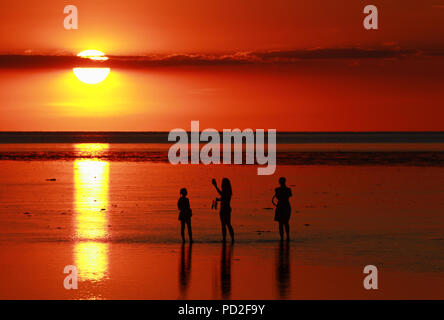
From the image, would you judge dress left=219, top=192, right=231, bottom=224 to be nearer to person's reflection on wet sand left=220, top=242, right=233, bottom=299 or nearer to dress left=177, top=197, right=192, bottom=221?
person's reflection on wet sand left=220, top=242, right=233, bottom=299

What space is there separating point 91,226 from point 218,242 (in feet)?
15.0

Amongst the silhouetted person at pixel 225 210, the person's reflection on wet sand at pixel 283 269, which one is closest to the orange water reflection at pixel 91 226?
the silhouetted person at pixel 225 210

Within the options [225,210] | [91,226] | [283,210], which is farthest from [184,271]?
[91,226]

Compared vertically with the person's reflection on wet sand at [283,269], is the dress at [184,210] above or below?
above

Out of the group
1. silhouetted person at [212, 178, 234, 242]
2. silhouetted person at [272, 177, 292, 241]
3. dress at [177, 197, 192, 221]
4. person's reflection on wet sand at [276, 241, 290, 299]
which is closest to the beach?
person's reflection on wet sand at [276, 241, 290, 299]

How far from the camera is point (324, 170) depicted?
47.0 metres

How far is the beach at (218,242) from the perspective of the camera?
14859 mm

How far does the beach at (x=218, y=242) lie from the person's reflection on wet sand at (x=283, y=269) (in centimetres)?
2

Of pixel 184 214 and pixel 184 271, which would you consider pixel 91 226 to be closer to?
pixel 184 214

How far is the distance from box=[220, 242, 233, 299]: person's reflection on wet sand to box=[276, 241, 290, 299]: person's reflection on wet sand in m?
0.90

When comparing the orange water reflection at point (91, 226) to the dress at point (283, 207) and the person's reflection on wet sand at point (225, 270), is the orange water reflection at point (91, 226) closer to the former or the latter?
the person's reflection on wet sand at point (225, 270)

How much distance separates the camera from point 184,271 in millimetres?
16297
